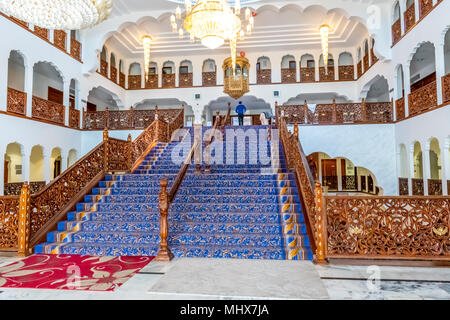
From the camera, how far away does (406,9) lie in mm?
8898

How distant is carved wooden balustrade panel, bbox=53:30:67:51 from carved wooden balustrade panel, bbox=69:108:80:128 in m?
2.07

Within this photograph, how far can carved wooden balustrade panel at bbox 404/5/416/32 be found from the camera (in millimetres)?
8383

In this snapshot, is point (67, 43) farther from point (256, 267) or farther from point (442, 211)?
point (442, 211)

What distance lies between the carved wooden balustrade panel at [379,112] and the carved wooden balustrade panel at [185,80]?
810 cm

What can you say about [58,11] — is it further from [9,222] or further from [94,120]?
[94,120]

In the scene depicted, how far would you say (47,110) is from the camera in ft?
30.0

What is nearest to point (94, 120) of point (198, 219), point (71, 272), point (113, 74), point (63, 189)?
point (113, 74)

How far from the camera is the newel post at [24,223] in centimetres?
419

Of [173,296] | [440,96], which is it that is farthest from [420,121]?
[173,296]

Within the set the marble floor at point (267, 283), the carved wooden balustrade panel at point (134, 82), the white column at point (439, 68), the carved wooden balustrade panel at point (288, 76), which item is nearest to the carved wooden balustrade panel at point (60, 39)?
the carved wooden balustrade panel at point (134, 82)

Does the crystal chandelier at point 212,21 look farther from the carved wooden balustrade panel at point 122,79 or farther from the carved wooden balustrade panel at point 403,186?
the carved wooden balustrade panel at point 122,79

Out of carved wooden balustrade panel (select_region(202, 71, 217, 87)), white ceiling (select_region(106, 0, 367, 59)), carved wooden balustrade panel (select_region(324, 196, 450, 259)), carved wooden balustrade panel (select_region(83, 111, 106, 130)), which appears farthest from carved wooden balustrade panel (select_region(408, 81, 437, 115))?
carved wooden balustrade panel (select_region(83, 111, 106, 130))

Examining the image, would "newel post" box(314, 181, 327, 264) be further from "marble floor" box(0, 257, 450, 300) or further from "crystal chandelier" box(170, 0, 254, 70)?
"crystal chandelier" box(170, 0, 254, 70)

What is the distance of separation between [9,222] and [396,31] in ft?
36.6
